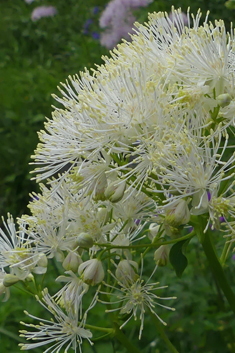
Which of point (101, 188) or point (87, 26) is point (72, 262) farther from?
point (87, 26)

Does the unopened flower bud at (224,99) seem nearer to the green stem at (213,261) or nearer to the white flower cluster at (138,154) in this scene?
the white flower cluster at (138,154)

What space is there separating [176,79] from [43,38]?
4.48 metres

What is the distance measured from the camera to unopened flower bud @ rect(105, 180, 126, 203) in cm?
101

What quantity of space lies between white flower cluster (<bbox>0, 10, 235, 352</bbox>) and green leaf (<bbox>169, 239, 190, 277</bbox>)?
0.10ft

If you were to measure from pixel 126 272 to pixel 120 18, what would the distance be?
267 centimetres

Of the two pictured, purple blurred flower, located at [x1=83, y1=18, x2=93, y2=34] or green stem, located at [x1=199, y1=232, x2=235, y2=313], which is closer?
green stem, located at [x1=199, y1=232, x2=235, y2=313]

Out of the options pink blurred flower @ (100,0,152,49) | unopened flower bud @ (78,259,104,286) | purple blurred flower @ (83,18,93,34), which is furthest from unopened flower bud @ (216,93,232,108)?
purple blurred flower @ (83,18,93,34)

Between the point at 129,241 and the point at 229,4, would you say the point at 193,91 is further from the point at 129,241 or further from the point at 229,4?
the point at 229,4

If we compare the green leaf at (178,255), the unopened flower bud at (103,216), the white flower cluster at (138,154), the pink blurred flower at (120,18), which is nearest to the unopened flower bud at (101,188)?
the white flower cluster at (138,154)

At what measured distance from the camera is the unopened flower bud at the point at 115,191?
39.7 inches

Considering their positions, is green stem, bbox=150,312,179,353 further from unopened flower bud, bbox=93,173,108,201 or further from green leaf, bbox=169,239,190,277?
unopened flower bud, bbox=93,173,108,201

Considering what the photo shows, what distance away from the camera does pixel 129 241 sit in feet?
4.29

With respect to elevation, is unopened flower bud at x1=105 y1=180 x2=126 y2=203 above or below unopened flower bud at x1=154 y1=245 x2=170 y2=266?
above

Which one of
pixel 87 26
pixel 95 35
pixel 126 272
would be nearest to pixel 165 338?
pixel 126 272
